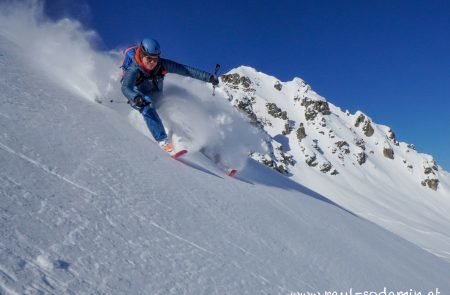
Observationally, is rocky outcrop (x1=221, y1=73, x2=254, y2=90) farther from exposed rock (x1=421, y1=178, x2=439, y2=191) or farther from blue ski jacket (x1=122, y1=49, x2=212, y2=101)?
blue ski jacket (x1=122, y1=49, x2=212, y2=101)

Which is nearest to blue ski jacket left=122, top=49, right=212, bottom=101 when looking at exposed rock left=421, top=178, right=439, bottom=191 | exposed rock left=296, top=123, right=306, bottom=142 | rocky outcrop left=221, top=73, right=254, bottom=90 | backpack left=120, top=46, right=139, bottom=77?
backpack left=120, top=46, right=139, bottom=77

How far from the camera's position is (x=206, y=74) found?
7684 mm

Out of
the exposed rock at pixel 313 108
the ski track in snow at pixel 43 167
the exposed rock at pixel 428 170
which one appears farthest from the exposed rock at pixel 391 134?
the ski track in snow at pixel 43 167

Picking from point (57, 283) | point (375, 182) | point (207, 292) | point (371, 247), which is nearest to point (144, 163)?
point (207, 292)

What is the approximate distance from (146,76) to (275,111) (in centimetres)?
8221

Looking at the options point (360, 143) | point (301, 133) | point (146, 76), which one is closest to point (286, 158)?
point (301, 133)

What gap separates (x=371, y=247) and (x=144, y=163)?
178 inches

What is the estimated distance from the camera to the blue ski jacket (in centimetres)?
658

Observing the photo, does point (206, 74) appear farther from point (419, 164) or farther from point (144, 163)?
point (419, 164)

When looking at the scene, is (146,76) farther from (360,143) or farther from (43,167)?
(360,143)

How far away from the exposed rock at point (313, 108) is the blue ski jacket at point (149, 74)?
3395 inches

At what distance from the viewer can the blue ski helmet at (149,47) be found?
6.59 m

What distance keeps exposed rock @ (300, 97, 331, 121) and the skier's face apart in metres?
87.1

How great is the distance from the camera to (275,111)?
288 feet
